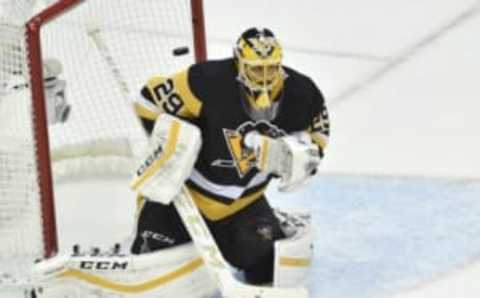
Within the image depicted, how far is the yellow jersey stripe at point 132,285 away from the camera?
235 centimetres

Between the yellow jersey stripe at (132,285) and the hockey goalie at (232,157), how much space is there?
60mm

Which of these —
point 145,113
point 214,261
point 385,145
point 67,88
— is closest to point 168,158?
point 145,113

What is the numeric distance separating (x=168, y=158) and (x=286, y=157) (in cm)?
23

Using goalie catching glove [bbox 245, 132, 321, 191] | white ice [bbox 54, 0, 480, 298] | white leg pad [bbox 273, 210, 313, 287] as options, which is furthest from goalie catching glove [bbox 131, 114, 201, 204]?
white ice [bbox 54, 0, 480, 298]

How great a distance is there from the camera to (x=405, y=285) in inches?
94.8

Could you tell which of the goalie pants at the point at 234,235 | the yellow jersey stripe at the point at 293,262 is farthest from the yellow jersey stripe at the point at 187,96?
the yellow jersey stripe at the point at 293,262

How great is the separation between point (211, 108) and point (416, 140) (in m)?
1.14

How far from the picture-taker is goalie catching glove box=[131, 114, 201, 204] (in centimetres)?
229

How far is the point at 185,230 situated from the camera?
240cm

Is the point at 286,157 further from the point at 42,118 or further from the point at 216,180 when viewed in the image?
the point at 42,118

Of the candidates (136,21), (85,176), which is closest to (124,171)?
(85,176)

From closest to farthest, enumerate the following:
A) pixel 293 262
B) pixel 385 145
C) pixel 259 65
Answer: pixel 259 65 < pixel 293 262 < pixel 385 145

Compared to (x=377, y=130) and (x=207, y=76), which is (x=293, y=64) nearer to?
(x=377, y=130)

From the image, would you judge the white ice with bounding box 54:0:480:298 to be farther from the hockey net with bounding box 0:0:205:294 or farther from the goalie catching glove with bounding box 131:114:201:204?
the goalie catching glove with bounding box 131:114:201:204
